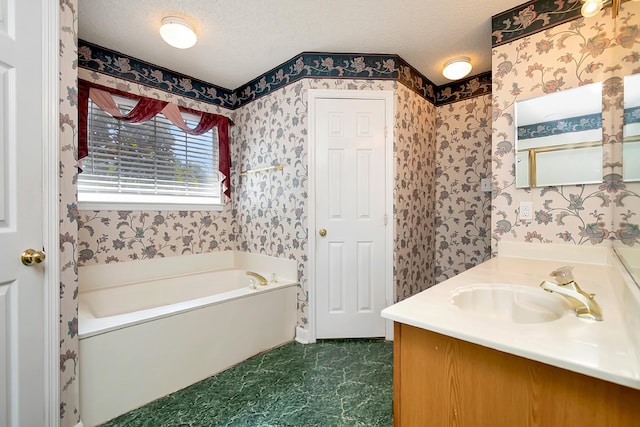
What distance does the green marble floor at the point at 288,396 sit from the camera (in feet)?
4.85

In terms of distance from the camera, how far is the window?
2287 millimetres

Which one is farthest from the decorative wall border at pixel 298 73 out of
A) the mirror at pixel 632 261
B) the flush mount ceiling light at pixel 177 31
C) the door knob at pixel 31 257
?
the mirror at pixel 632 261

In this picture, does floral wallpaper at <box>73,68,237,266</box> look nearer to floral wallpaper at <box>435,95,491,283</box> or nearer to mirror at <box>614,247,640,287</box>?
floral wallpaper at <box>435,95,491,283</box>

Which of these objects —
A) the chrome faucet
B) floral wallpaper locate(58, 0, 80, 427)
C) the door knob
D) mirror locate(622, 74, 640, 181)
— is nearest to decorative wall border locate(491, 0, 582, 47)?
mirror locate(622, 74, 640, 181)

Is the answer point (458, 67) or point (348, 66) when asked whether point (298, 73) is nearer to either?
point (348, 66)

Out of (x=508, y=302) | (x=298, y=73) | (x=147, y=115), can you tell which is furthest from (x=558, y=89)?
(x=147, y=115)

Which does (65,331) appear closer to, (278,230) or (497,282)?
(278,230)

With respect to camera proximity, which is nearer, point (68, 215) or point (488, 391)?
point (488, 391)

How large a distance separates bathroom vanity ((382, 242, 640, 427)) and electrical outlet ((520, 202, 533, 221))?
717mm

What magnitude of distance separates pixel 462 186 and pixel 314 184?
152 centimetres

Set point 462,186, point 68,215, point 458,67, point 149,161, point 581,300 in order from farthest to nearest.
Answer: point 462,186, point 149,161, point 458,67, point 68,215, point 581,300

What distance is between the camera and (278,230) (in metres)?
2.63

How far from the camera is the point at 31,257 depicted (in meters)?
1.13

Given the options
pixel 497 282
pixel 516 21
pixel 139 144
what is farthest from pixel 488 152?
pixel 139 144
